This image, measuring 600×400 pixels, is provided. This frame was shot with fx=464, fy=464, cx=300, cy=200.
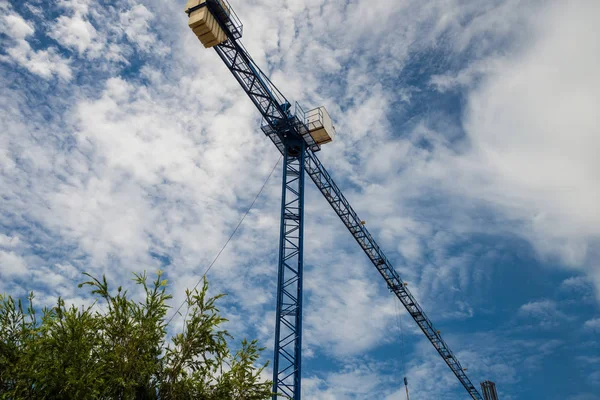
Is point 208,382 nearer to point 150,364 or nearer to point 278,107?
point 150,364

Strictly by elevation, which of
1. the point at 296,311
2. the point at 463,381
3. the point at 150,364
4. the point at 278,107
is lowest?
the point at 150,364

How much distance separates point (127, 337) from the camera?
13.2m

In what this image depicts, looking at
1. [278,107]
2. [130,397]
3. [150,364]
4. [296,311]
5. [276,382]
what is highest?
[278,107]

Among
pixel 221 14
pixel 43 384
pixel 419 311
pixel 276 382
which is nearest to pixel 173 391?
pixel 43 384

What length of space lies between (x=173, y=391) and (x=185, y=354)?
3.46ft

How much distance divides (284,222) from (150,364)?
18537mm

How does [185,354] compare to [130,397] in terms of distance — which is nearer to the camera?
[130,397]

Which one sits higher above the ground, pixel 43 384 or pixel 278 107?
pixel 278 107

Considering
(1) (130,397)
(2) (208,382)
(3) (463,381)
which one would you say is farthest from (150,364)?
(3) (463,381)

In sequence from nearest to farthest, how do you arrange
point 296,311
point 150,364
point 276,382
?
point 150,364 → point 276,382 → point 296,311

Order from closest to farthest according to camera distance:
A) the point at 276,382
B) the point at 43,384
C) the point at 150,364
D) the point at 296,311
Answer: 1. the point at 43,384
2. the point at 150,364
3. the point at 276,382
4. the point at 296,311

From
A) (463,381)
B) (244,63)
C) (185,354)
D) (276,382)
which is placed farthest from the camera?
(463,381)

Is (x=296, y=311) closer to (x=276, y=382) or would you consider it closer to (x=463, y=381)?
(x=276, y=382)

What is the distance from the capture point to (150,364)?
42.2ft
